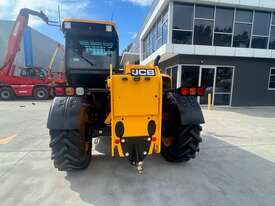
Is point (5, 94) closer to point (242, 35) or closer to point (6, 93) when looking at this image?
point (6, 93)

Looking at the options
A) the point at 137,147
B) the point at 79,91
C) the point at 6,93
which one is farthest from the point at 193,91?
the point at 6,93

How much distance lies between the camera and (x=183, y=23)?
987 centimetres

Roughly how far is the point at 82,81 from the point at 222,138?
4.16m

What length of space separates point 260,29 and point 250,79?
3024 millimetres

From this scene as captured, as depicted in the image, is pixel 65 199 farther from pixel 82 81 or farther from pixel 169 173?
pixel 82 81

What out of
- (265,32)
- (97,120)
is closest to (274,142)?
(97,120)

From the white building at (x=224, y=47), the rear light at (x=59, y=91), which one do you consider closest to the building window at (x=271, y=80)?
the white building at (x=224, y=47)

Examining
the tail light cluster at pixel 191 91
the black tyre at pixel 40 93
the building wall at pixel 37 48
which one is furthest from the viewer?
the building wall at pixel 37 48

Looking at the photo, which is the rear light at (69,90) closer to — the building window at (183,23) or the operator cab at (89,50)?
the operator cab at (89,50)

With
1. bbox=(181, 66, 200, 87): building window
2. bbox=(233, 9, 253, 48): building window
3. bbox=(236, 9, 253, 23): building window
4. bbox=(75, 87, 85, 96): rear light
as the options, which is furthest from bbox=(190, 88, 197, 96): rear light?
bbox=(236, 9, 253, 23): building window

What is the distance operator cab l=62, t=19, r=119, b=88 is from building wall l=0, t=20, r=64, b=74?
43.3 ft

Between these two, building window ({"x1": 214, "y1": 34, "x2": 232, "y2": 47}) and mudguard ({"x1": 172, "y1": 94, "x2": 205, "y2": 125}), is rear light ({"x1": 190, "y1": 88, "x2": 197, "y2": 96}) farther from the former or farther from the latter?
building window ({"x1": 214, "y1": 34, "x2": 232, "y2": 47})

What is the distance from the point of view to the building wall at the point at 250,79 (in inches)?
414

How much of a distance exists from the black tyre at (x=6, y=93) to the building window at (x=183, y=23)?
1242 centimetres
